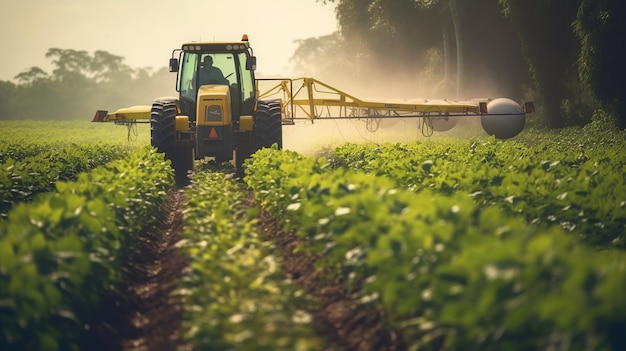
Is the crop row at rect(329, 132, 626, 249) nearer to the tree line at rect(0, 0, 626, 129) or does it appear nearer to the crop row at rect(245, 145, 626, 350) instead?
the crop row at rect(245, 145, 626, 350)

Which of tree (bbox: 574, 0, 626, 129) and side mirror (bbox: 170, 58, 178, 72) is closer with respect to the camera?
side mirror (bbox: 170, 58, 178, 72)

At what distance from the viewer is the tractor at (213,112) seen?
16.4 meters

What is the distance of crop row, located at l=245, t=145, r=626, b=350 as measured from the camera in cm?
452

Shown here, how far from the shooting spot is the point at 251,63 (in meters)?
17.2

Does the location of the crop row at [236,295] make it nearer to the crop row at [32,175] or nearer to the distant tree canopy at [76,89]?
the crop row at [32,175]

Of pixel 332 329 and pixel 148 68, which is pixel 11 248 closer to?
pixel 332 329

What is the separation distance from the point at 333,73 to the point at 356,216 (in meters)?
62.3

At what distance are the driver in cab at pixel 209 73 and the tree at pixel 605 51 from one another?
1309 centimetres

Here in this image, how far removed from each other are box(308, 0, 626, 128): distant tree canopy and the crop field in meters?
14.3

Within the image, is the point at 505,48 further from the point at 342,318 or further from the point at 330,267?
the point at 342,318

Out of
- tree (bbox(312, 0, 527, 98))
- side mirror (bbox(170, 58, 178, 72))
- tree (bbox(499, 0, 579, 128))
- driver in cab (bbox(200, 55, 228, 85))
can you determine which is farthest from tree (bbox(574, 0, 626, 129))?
side mirror (bbox(170, 58, 178, 72))

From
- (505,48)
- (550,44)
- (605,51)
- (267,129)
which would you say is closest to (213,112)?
(267,129)

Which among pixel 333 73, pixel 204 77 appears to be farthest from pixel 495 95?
pixel 333 73

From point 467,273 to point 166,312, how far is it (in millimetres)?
3618
